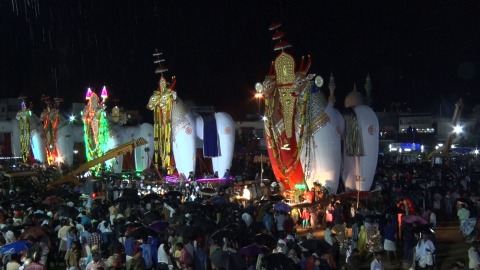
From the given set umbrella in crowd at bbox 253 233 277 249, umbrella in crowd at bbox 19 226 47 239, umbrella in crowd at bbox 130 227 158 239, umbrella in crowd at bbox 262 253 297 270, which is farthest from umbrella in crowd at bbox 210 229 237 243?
umbrella in crowd at bbox 19 226 47 239

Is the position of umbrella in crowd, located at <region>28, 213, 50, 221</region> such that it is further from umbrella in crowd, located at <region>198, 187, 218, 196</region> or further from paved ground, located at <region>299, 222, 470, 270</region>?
umbrella in crowd, located at <region>198, 187, 218, 196</region>

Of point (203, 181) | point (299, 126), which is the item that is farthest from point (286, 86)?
point (203, 181)

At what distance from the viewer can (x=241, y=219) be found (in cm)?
1495

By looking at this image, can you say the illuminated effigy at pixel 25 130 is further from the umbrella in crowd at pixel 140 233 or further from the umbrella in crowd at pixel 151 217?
the umbrella in crowd at pixel 140 233

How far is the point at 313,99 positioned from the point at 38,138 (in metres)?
21.6

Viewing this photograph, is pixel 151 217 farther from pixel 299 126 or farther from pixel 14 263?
pixel 299 126

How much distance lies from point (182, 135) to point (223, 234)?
59.1 ft

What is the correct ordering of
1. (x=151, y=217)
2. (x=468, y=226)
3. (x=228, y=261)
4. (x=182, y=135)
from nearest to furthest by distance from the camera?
1. (x=228, y=261)
2. (x=151, y=217)
3. (x=468, y=226)
4. (x=182, y=135)

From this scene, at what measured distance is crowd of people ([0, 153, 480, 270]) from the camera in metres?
10.5

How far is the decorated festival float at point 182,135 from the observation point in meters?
29.4

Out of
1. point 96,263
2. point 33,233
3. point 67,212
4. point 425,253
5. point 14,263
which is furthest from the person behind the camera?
point 67,212

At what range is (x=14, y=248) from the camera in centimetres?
1048

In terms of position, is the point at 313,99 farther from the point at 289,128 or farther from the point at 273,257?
the point at 273,257

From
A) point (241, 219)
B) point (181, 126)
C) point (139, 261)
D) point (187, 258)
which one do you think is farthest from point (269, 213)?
point (181, 126)
